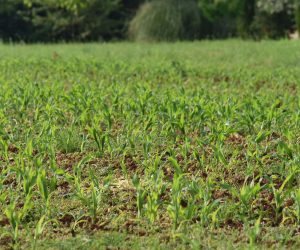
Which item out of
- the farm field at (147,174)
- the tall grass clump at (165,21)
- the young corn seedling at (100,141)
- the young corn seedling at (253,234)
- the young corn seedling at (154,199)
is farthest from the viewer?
the tall grass clump at (165,21)

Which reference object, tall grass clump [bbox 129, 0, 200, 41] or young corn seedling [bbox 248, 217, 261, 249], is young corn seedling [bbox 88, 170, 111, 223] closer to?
young corn seedling [bbox 248, 217, 261, 249]

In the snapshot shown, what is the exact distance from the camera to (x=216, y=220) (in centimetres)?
451

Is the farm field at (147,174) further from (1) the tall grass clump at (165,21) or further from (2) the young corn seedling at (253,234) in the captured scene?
(1) the tall grass clump at (165,21)

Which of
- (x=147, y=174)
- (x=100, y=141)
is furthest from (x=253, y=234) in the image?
(x=100, y=141)

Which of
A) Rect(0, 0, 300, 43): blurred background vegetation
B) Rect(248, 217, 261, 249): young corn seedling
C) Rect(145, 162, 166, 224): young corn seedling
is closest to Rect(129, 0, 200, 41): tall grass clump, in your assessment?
Rect(0, 0, 300, 43): blurred background vegetation

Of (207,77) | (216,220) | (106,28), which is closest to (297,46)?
(207,77)

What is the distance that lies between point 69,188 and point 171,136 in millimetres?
1711

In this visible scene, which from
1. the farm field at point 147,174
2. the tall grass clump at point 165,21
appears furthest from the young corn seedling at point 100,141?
the tall grass clump at point 165,21

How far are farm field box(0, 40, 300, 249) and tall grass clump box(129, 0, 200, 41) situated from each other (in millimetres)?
15389

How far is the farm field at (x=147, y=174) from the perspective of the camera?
4.45 m

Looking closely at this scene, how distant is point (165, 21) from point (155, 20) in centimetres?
36

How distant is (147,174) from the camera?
17.8 feet

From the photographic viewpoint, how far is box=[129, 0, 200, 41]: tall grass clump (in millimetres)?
25391

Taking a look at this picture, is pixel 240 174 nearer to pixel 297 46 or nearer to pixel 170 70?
pixel 170 70
